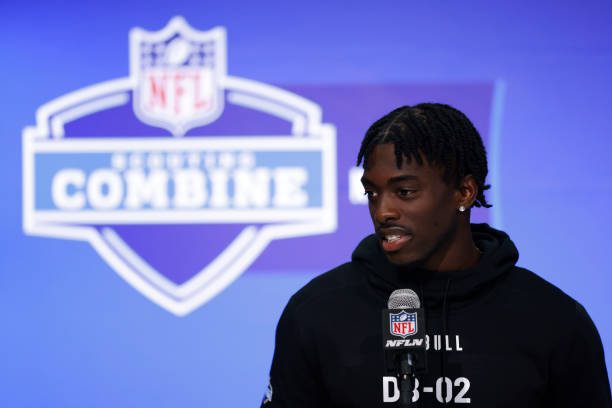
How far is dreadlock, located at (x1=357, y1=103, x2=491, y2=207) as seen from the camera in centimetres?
147

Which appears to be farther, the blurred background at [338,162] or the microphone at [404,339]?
the blurred background at [338,162]

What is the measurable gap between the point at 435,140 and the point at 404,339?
0.36 metres

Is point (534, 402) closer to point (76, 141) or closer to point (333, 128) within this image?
point (333, 128)

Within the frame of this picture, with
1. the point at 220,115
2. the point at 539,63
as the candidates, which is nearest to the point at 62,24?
the point at 220,115

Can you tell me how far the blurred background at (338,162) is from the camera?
10.0 ft

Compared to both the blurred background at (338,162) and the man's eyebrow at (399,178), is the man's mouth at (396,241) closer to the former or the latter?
the man's eyebrow at (399,178)

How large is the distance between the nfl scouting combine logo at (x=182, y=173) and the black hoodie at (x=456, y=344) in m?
1.50

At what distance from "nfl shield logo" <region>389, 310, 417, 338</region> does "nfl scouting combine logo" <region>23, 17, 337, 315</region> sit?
65.9 inches

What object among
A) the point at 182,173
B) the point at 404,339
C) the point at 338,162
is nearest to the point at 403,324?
the point at 404,339

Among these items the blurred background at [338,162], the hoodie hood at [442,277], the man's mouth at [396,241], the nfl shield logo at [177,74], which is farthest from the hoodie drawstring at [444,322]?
the nfl shield logo at [177,74]

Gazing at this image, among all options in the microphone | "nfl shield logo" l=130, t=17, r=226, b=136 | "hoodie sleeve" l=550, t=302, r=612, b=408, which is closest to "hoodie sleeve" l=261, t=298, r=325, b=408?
the microphone

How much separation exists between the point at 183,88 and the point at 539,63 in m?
1.28

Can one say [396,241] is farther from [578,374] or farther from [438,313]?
[578,374]

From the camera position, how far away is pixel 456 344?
4.85ft
